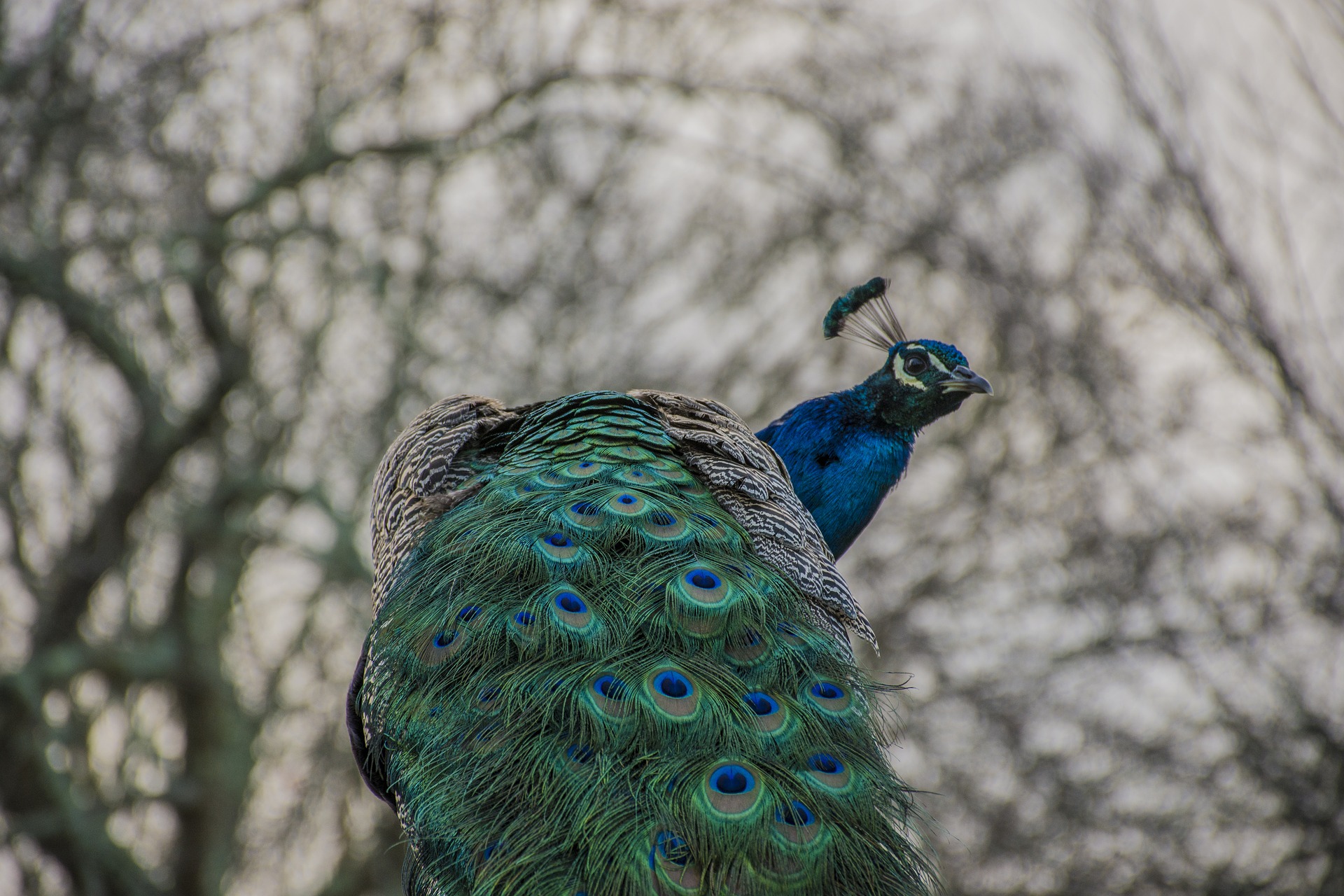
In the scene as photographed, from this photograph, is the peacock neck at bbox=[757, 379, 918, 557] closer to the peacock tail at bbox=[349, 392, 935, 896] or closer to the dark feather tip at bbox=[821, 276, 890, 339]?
the dark feather tip at bbox=[821, 276, 890, 339]

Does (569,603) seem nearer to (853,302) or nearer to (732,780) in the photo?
(732,780)

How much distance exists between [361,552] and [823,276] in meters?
4.23

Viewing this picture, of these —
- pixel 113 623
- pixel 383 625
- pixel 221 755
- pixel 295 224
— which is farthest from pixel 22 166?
pixel 383 625

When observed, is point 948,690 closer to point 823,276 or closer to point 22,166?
point 823,276

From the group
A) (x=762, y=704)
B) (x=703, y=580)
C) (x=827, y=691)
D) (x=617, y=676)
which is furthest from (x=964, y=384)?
(x=617, y=676)

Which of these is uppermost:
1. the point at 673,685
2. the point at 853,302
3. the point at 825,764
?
the point at 853,302

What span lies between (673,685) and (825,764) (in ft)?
1.13

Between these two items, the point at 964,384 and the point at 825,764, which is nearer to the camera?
the point at 825,764

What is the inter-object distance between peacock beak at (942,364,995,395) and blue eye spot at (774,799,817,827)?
7.04ft

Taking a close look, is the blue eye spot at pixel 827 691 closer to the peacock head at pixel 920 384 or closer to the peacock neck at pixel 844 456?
the peacock neck at pixel 844 456

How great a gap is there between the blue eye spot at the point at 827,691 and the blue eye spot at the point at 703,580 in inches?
13.4

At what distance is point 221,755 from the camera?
8906mm

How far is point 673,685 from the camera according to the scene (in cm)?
238

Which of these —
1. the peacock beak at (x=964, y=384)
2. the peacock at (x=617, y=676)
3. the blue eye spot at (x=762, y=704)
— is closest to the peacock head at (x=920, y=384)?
the peacock beak at (x=964, y=384)
